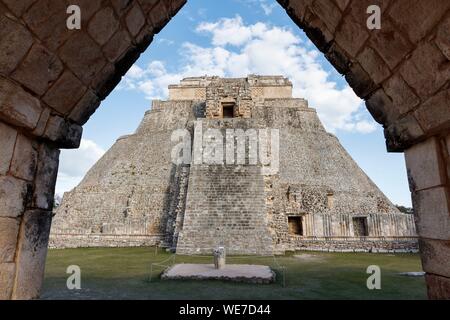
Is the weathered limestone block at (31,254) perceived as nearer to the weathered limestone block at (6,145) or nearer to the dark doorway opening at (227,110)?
the weathered limestone block at (6,145)

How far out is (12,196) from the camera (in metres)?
2.10

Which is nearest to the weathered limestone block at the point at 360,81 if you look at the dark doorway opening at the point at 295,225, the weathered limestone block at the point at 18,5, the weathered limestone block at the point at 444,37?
the weathered limestone block at the point at 444,37

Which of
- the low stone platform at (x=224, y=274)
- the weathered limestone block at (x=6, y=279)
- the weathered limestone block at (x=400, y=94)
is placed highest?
the weathered limestone block at (x=400, y=94)

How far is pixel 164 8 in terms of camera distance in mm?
2619

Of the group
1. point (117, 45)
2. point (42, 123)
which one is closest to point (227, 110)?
point (117, 45)

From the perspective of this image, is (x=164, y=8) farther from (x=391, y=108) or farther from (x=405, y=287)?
(x=405, y=287)

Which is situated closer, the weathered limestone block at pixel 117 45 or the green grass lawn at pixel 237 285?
the weathered limestone block at pixel 117 45

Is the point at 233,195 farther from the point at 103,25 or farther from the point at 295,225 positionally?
the point at 103,25

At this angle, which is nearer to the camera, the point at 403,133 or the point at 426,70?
the point at 426,70

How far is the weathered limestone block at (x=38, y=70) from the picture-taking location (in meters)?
1.93

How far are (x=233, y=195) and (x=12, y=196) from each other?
11.4m

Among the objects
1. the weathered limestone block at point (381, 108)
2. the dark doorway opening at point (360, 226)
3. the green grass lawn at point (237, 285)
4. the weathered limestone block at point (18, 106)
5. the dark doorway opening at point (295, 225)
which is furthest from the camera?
the dark doorway opening at point (295, 225)

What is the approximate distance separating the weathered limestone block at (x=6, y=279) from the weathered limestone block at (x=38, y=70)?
4.24ft

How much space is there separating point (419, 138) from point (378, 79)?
0.55 m
